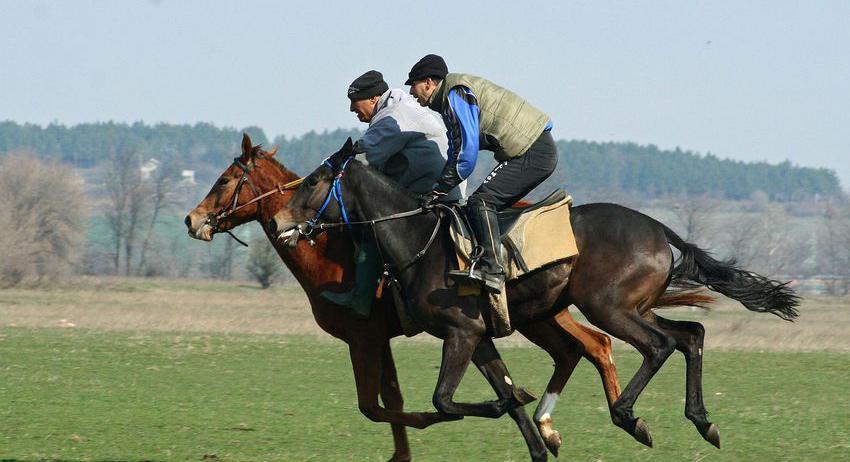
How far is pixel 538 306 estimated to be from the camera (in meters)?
8.77

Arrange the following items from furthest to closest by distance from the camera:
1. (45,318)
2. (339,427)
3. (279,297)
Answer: (279,297), (45,318), (339,427)

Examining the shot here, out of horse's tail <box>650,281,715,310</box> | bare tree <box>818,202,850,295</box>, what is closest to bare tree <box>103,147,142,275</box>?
bare tree <box>818,202,850,295</box>

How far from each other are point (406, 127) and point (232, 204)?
1.65 metres

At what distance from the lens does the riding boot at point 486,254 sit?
834cm

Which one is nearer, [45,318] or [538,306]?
[538,306]

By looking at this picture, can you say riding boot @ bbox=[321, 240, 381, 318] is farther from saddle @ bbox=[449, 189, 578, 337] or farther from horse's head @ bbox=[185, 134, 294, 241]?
horse's head @ bbox=[185, 134, 294, 241]

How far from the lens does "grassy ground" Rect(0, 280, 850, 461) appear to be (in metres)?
10.7

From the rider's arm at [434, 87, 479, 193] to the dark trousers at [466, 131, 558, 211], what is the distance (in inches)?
9.6

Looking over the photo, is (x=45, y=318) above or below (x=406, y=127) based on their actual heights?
below

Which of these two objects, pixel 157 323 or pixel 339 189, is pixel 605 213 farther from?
pixel 157 323

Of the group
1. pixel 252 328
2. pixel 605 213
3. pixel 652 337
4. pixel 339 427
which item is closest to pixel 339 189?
pixel 605 213

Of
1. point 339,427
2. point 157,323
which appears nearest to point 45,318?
Answer: point 157,323

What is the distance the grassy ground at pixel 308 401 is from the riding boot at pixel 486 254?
2462 mm

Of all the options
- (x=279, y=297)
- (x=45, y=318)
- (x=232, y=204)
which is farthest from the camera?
(x=279, y=297)
